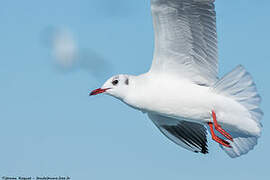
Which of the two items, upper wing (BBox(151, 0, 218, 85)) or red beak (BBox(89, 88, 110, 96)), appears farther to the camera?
red beak (BBox(89, 88, 110, 96))

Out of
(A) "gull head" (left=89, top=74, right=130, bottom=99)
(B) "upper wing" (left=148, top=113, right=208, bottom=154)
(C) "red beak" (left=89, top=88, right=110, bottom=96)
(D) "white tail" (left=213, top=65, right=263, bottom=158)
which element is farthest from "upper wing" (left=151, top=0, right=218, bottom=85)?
(B) "upper wing" (left=148, top=113, right=208, bottom=154)

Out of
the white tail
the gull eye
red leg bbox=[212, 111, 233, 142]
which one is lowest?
red leg bbox=[212, 111, 233, 142]

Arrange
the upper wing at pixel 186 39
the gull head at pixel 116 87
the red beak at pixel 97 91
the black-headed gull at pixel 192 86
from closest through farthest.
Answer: the upper wing at pixel 186 39 → the black-headed gull at pixel 192 86 → the gull head at pixel 116 87 → the red beak at pixel 97 91

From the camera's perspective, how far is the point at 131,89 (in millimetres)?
7004

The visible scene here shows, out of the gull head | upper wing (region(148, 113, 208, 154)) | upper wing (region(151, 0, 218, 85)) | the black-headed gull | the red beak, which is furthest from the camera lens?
upper wing (region(148, 113, 208, 154))

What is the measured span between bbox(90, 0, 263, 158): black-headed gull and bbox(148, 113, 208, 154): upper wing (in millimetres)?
870

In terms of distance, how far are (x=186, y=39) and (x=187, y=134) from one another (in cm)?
190

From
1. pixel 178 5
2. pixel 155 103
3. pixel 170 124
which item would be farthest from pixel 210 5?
pixel 170 124

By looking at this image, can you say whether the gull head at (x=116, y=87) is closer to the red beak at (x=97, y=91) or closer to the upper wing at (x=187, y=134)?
the red beak at (x=97, y=91)

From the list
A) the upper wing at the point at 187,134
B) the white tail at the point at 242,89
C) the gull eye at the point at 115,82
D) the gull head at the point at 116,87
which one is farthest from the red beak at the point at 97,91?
the white tail at the point at 242,89

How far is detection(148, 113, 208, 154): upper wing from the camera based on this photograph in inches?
321

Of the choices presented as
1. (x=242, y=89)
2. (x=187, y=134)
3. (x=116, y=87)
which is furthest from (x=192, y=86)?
(x=187, y=134)

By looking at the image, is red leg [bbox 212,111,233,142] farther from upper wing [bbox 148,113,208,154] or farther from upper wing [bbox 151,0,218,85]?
upper wing [bbox 148,113,208,154]

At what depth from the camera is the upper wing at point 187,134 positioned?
8.16 meters
